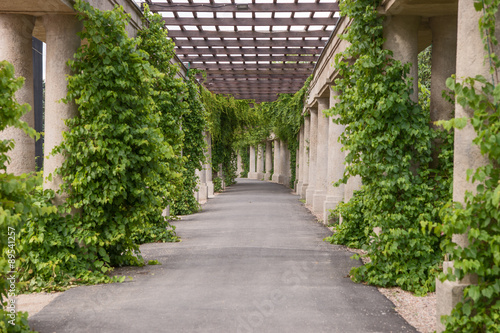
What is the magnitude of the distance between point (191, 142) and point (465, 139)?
12477 mm

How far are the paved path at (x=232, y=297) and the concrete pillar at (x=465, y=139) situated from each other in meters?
0.72

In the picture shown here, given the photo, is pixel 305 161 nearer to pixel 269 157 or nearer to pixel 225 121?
pixel 225 121

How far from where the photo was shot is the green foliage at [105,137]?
6816mm

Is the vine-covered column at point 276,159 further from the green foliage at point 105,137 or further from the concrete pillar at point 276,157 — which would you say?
the green foliage at point 105,137

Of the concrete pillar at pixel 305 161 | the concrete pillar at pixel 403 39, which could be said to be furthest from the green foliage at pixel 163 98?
the concrete pillar at pixel 305 161

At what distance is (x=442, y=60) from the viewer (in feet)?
24.1

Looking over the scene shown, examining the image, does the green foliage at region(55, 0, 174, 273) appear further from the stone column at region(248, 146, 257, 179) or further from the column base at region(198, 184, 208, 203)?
the stone column at region(248, 146, 257, 179)

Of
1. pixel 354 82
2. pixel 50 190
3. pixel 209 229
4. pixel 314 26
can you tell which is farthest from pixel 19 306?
pixel 314 26

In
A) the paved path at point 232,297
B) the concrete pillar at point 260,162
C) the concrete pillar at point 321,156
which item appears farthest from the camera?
the concrete pillar at point 260,162

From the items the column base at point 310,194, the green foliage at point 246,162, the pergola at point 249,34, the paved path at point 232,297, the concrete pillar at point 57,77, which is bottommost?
the paved path at point 232,297

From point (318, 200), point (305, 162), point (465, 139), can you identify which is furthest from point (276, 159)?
point (465, 139)

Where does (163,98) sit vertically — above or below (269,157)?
above

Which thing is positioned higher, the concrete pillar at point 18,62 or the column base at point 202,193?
the concrete pillar at point 18,62

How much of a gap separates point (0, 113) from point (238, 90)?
1998cm
